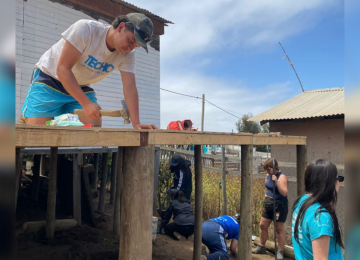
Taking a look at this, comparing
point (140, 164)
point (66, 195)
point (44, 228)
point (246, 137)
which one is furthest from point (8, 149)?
point (66, 195)

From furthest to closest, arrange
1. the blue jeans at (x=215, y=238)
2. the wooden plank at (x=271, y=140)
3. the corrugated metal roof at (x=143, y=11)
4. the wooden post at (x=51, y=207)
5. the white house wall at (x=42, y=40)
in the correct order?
the corrugated metal roof at (x=143, y=11)
the white house wall at (x=42, y=40)
the wooden post at (x=51, y=207)
the blue jeans at (x=215, y=238)
the wooden plank at (x=271, y=140)

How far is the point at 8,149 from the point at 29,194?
795cm

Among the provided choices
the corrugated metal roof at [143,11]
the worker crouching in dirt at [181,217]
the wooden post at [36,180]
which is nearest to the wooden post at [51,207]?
the wooden post at [36,180]

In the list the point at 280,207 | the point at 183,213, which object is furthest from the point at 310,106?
the point at 183,213

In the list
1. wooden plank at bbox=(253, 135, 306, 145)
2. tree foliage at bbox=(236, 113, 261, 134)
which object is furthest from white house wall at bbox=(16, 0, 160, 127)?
tree foliage at bbox=(236, 113, 261, 134)

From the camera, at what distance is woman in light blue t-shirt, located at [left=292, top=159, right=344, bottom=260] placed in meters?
1.97

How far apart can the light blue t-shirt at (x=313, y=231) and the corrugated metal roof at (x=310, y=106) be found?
5.21 metres

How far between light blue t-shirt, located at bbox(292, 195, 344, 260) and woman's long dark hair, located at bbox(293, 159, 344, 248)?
0.09 ft

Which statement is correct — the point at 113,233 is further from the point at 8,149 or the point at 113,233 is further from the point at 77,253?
the point at 8,149

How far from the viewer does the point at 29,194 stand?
298 inches

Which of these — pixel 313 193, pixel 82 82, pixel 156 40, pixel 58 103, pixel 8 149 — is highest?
pixel 156 40

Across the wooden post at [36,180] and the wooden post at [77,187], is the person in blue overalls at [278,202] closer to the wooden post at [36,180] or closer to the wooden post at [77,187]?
the wooden post at [77,187]

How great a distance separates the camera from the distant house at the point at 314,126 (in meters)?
7.05

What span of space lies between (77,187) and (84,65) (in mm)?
4243
